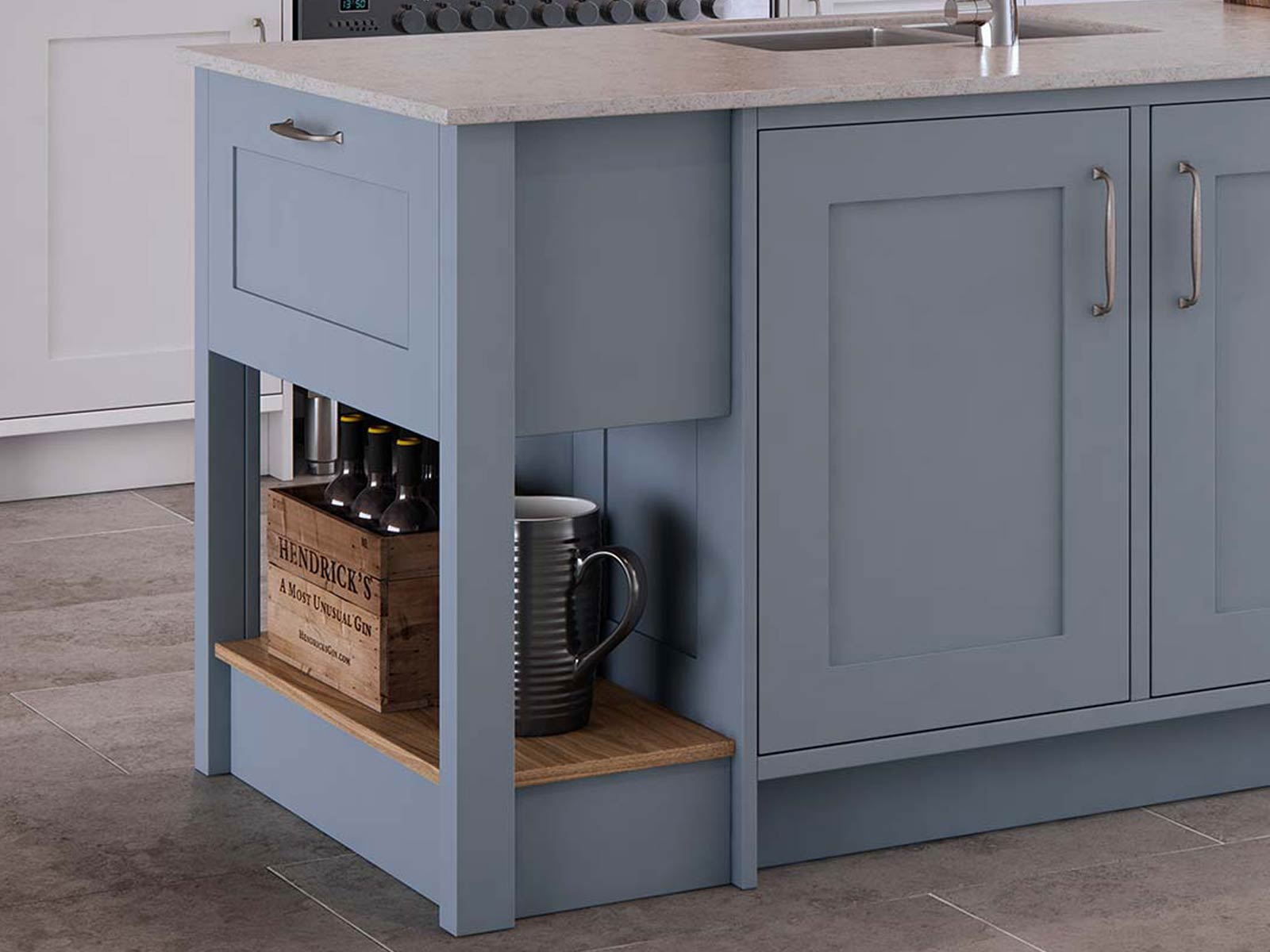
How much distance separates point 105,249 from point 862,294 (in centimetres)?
221

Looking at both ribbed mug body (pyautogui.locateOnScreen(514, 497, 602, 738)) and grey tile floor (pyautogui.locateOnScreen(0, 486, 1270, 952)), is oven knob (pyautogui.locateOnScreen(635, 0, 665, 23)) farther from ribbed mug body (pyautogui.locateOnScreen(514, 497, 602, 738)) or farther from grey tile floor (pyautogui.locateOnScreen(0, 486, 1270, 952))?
ribbed mug body (pyautogui.locateOnScreen(514, 497, 602, 738))

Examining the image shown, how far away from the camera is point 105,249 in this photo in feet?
14.5

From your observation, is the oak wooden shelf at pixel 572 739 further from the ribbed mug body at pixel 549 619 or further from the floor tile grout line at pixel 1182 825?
the floor tile grout line at pixel 1182 825

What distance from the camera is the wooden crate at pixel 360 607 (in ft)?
9.04

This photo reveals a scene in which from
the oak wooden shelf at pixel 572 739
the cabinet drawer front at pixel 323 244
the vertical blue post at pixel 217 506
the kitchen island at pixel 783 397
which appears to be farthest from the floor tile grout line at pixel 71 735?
the cabinet drawer front at pixel 323 244

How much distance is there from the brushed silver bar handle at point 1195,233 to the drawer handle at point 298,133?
99cm

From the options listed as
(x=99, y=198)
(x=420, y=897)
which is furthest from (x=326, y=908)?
(x=99, y=198)

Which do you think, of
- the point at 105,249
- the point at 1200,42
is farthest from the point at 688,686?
the point at 105,249

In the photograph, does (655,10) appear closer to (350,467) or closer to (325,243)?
(350,467)

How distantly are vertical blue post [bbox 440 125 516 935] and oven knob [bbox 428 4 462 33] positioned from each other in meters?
2.27

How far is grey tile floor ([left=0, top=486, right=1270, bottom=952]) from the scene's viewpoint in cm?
255

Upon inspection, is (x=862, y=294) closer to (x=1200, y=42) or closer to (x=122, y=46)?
(x=1200, y=42)

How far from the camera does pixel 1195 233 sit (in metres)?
2.76

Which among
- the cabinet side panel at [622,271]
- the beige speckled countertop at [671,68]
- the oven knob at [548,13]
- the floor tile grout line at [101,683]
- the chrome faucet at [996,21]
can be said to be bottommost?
the floor tile grout line at [101,683]
